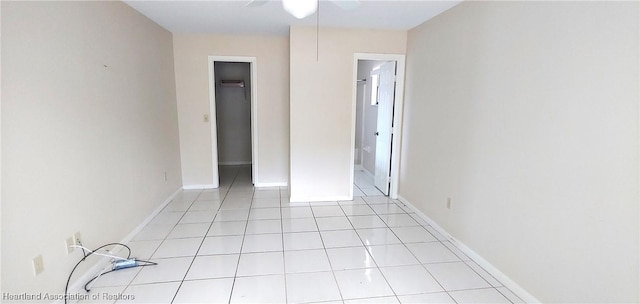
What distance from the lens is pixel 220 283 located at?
83.9 inches

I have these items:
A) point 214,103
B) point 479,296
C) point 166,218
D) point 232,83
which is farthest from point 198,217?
point 232,83

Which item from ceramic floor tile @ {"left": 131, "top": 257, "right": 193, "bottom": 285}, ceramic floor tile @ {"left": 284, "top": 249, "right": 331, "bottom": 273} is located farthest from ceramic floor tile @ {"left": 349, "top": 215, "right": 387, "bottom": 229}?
ceramic floor tile @ {"left": 131, "top": 257, "right": 193, "bottom": 285}

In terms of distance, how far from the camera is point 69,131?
1974mm

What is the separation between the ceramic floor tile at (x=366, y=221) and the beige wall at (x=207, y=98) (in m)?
1.69

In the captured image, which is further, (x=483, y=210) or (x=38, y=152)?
(x=483, y=210)

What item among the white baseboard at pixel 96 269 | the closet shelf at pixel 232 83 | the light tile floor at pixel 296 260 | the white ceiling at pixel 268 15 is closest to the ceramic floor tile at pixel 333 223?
the light tile floor at pixel 296 260

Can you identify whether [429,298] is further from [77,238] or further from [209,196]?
[209,196]

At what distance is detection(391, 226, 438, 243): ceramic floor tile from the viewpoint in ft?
9.36

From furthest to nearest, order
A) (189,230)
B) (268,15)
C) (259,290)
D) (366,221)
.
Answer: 1. (366,221)
2. (268,15)
3. (189,230)
4. (259,290)

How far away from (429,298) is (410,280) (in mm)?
216

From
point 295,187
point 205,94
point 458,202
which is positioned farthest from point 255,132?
point 458,202

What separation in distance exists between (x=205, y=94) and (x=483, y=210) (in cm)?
376

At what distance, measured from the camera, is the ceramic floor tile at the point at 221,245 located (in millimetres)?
2596

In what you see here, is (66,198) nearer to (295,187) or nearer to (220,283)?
(220,283)
